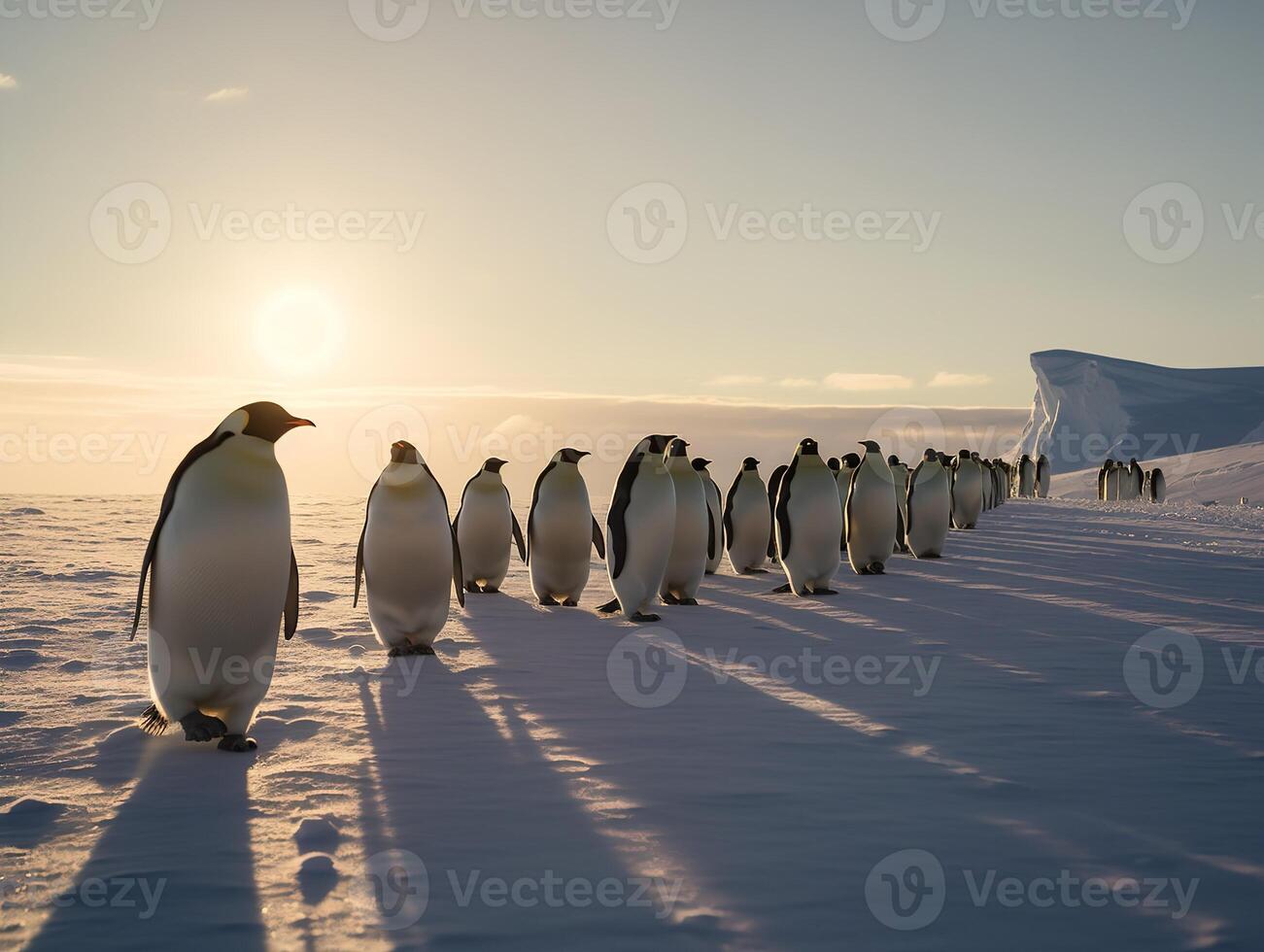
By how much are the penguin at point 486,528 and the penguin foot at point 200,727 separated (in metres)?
5.53

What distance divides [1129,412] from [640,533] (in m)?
76.9

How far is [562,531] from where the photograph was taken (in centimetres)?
931

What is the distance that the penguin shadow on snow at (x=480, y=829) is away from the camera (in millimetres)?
2572

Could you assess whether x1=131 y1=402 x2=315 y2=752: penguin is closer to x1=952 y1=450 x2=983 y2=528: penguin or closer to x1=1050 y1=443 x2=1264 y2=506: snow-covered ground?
x1=952 y1=450 x2=983 y2=528: penguin

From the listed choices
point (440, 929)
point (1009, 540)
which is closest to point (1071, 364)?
point (1009, 540)

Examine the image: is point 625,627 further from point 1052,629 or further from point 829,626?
point 1052,629

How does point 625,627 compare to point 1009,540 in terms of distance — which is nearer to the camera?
point 625,627

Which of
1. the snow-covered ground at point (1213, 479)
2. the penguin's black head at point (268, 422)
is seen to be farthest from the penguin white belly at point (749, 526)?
the snow-covered ground at point (1213, 479)

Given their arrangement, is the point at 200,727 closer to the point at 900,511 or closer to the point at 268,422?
the point at 268,422

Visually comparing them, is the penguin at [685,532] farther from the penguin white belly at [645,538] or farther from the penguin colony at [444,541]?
the penguin white belly at [645,538]

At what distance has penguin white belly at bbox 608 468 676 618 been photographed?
8.49 meters

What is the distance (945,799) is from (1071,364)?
85.8m

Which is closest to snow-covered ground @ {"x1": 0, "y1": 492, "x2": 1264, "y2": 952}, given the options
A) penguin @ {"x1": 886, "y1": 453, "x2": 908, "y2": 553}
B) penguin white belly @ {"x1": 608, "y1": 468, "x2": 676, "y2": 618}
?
penguin white belly @ {"x1": 608, "y1": 468, "x2": 676, "y2": 618}

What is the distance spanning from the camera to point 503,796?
11.7ft
